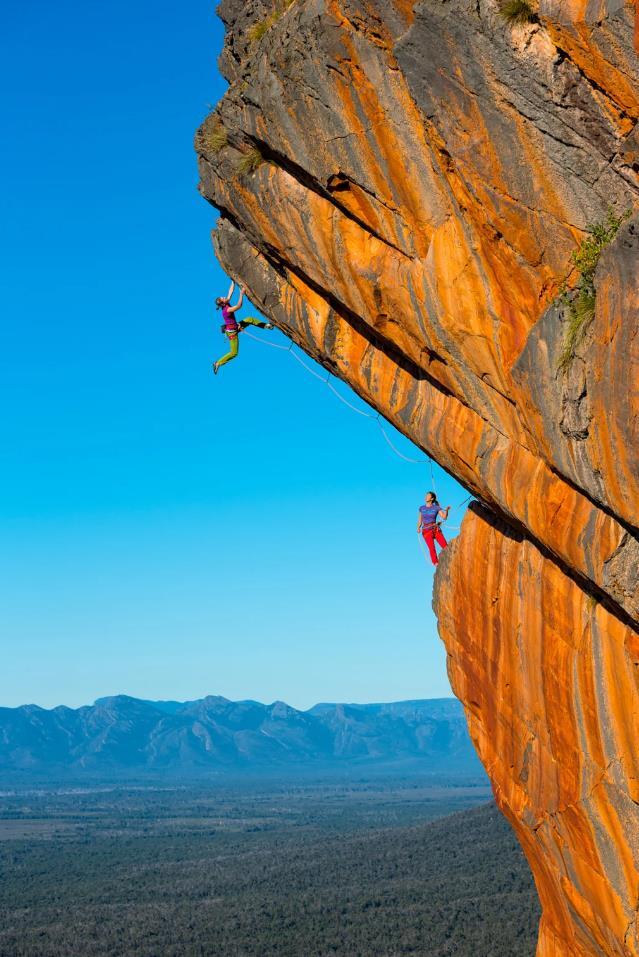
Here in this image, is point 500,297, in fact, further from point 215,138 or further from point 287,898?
point 287,898

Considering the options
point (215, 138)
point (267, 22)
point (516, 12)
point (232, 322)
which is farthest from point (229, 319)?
point (516, 12)

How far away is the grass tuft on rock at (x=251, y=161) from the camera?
55.1 ft

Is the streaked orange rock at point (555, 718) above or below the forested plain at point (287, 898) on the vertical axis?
above

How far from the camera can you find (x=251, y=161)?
16.9 metres

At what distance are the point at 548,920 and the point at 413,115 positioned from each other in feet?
49.6

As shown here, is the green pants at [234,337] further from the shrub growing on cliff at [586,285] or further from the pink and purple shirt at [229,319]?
the shrub growing on cliff at [586,285]

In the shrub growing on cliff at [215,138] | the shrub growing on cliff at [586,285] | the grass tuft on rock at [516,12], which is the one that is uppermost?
the shrub growing on cliff at [215,138]

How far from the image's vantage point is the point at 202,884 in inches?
4493

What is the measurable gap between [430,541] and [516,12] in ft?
41.6

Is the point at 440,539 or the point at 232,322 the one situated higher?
the point at 232,322

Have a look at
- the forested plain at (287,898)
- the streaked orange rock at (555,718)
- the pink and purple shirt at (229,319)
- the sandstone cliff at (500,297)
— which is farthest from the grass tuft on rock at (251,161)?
the forested plain at (287,898)

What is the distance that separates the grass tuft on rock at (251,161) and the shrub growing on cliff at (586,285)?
620 centimetres

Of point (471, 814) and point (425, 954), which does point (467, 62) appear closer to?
point (425, 954)

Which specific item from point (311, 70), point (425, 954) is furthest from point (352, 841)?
point (311, 70)
